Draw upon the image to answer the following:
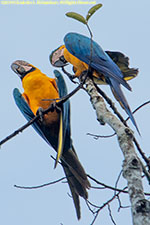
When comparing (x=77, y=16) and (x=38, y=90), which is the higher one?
(x=38, y=90)

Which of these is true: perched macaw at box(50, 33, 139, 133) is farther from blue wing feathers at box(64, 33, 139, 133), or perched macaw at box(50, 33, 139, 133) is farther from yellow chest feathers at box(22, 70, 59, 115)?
yellow chest feathers at box(22, 70, 59, 115)

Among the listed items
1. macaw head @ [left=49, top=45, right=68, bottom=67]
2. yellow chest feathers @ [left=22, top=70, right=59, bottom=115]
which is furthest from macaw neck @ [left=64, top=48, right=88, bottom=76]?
yellow chest feathers @ [left=22, top=70, right=59, bottom=115]

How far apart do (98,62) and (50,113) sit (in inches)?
33.7

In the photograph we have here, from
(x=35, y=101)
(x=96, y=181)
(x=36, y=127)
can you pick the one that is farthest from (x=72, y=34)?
(x=96, y=181)

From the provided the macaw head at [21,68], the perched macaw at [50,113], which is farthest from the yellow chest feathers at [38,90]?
the macaw head at [21,68]

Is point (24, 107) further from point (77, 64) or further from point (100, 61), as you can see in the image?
point (100, 61)

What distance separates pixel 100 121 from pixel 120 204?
1039 mm

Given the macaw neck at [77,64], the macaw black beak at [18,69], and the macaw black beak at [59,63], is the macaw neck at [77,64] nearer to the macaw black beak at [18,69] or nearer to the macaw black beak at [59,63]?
the macaw black beak at [59,63]

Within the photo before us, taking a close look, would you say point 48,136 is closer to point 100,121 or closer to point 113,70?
point 113,70

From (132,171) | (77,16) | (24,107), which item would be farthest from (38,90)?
(132,171)

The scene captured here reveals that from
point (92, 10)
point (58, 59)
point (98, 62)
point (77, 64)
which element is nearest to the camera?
point (92, 10)

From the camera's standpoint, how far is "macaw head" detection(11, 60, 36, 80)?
13.9 feet

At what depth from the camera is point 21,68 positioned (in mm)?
4301

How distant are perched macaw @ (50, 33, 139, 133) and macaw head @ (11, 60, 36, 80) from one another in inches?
15.3
